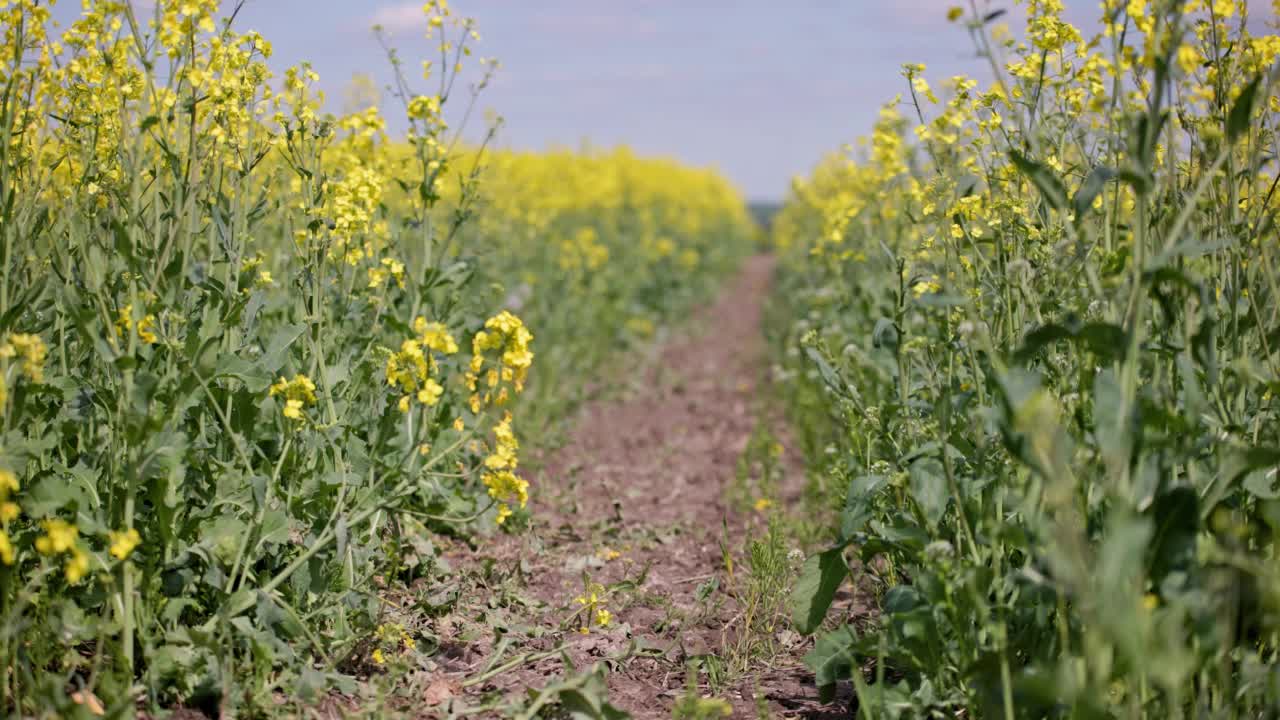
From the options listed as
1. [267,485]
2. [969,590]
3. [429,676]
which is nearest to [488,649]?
[429,676]

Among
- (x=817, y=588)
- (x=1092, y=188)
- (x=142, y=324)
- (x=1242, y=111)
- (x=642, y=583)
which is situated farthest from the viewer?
(x=642, y=583)

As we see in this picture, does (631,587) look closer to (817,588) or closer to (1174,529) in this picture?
(817,588)

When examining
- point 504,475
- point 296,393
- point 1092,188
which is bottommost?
point 504,475

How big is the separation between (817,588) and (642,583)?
1.18 meters

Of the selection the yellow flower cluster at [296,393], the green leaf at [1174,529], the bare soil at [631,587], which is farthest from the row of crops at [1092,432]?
the yellow flower cluster at [296,393]

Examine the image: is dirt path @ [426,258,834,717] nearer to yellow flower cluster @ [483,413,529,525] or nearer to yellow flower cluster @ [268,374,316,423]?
yellow flower cluster @ [483,413,529,525]

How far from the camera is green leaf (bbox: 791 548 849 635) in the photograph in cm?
273

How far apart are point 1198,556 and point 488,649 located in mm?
1983

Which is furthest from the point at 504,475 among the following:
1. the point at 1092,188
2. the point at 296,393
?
the point at 1092,188

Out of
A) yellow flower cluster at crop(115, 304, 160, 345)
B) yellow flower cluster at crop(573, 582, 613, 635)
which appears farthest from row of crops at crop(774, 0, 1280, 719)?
yellow flower cluster at crop(115, 304, 160, 345)

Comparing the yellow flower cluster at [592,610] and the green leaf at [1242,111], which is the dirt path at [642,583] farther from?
the green leaf at [1242,111]

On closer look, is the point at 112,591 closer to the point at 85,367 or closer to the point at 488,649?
the point at 85,367

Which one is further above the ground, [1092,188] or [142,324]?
[1092,188]

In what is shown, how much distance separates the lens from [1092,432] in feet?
7.16
